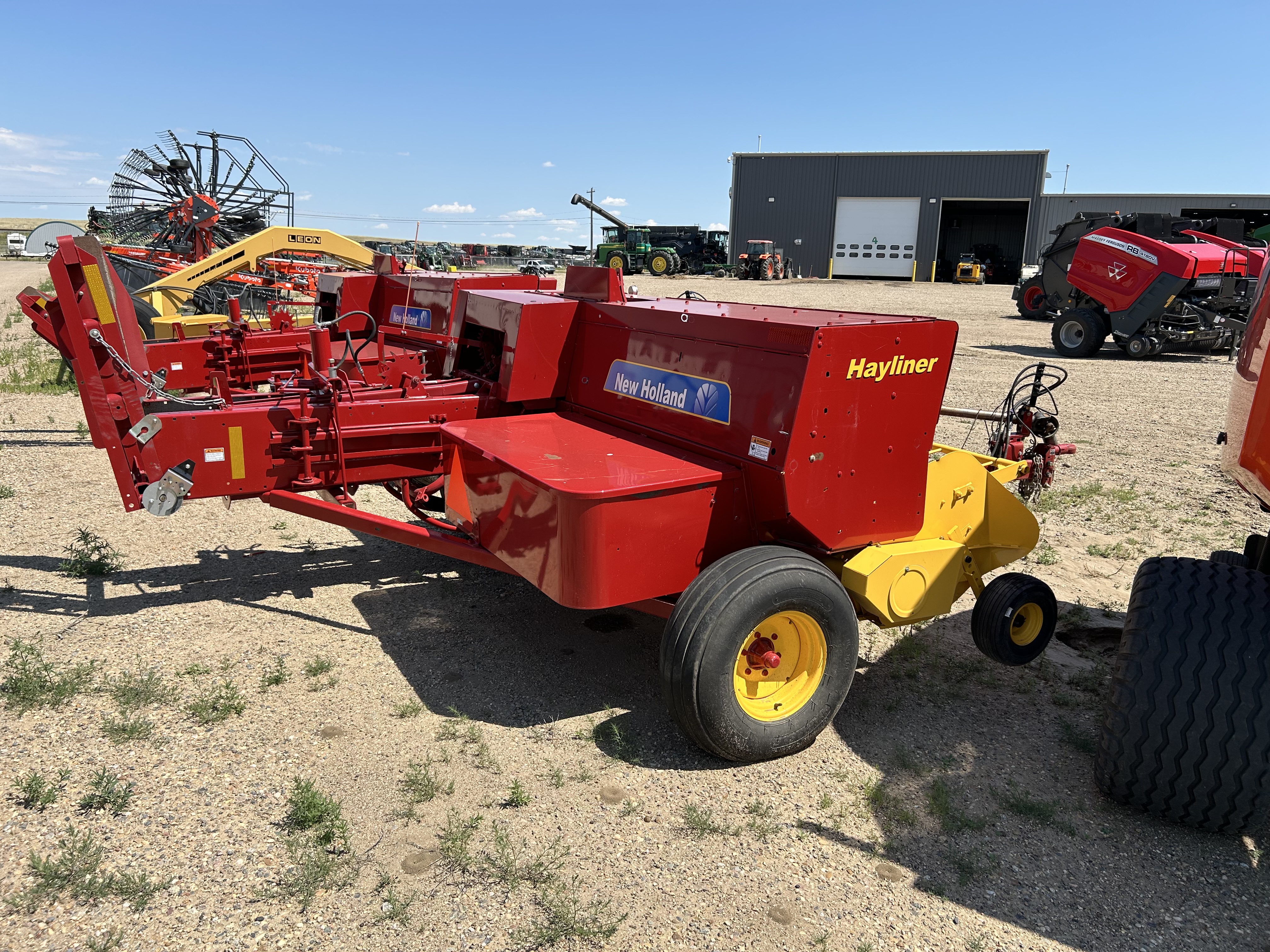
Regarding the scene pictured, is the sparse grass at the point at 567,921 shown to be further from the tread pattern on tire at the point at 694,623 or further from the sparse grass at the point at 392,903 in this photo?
the tread pattern on tire at the point at 694,623

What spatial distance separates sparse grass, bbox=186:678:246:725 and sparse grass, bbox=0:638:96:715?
0.52m

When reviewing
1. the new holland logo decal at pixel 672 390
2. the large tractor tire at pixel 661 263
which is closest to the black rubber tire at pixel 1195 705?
the new holland logo decal at pixel 672 390

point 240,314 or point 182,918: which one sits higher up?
point 240,314

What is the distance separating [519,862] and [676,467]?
1611 millimetres

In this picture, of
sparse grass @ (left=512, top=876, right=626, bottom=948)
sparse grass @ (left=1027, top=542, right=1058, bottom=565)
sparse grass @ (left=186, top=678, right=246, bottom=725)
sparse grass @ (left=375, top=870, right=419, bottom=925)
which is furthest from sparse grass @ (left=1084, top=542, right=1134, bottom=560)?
sparse grass @ (left=186, top=678, right=246, bottom=725)

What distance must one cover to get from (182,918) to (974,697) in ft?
11.0

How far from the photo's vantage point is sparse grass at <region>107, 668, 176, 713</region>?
375cm

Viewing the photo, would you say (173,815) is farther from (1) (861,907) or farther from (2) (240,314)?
(2) (240,314)

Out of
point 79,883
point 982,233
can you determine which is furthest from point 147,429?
point 982,233

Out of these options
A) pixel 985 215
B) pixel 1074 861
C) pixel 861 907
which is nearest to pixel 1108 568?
pixel 1074 861

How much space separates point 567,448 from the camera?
3.95m

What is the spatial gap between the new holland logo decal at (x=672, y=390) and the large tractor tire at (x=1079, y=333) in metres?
14.0

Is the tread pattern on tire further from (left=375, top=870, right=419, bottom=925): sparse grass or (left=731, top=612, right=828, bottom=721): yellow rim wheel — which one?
(left=375, top=870, right=419, bottom=925): sparse grass

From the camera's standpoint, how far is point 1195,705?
2.90 metres
